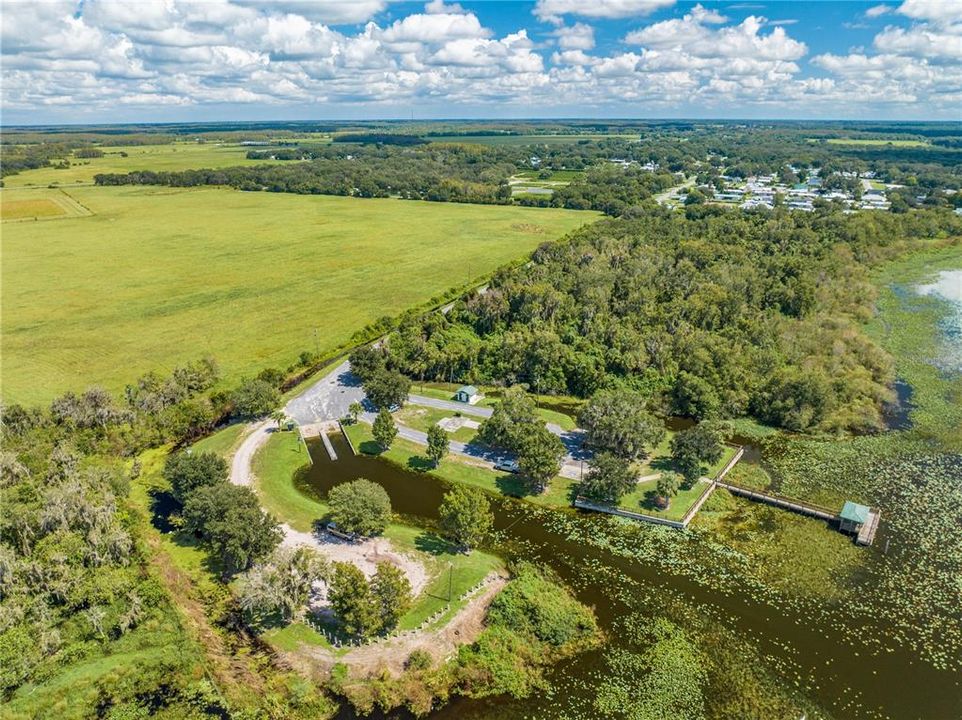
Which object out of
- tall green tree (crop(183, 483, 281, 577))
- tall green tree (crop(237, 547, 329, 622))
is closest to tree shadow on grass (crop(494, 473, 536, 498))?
tall green tree (crop(237, 547, 329, 622))

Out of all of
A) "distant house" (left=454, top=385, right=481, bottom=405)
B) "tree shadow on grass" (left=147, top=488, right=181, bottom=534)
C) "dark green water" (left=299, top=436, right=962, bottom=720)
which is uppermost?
"distant house" (left=454, top=385, right=481, bottom=405)

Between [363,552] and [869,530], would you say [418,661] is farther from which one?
[869,530]

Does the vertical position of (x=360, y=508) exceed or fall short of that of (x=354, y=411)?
it exceeds it

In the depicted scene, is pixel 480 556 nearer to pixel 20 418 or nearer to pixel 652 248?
pixel 20 418

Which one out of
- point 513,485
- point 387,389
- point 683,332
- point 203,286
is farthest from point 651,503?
point 203,286

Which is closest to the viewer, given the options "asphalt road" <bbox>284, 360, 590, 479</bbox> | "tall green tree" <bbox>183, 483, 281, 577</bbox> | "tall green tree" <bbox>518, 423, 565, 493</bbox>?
"tall green tree" <bbox>183, 483, 281, 577</bbox>

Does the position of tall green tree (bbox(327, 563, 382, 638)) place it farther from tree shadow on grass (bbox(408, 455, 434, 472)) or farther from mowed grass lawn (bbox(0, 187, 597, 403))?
mowed grass lawn (bbox(0, 187, 597, 403))
